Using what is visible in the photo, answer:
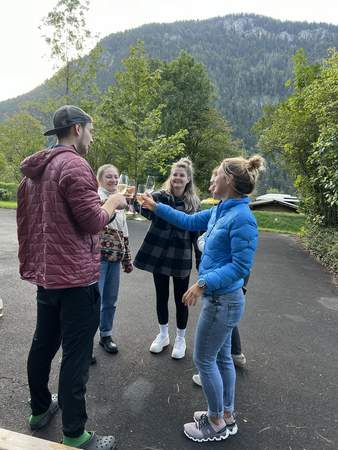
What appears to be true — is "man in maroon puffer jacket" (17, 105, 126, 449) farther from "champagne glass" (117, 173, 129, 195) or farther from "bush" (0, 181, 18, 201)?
"bush" (0, 181, 18, 201)

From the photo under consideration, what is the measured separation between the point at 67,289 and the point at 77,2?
17176 mm

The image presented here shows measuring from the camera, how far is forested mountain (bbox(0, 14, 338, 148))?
93750 mm

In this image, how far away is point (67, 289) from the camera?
2043 mm

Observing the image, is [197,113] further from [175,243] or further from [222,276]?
[222,276]

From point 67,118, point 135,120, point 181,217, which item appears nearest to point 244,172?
point 181,217

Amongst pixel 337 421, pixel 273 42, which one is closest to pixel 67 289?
pixel 337 421

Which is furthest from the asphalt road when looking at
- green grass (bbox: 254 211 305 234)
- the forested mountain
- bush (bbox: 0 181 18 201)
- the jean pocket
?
the forested mountain

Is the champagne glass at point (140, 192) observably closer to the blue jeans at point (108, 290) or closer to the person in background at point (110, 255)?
the person in background at point (110, 255)

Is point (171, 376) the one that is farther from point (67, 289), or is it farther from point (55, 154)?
point (55, 154)

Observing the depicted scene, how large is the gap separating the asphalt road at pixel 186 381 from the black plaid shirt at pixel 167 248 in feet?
3.21

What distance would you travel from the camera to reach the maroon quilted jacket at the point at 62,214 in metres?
1.91

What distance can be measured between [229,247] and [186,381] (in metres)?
1.66

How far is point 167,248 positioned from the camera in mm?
3496

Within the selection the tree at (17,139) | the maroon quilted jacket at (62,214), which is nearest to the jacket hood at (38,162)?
the maroon quilted jacket at (62,214)
